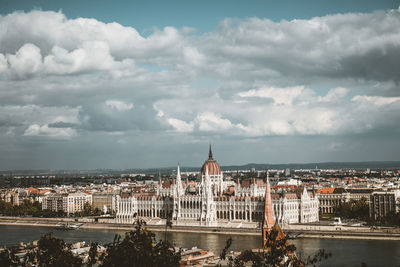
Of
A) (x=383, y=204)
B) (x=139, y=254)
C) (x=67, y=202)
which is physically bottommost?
(x=67, y=202)

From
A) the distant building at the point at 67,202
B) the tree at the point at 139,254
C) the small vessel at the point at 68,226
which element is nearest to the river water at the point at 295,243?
the small vessel at the point at 68,226

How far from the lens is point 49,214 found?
105250 millimetres

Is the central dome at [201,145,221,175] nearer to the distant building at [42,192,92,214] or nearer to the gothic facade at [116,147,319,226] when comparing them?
the gothic facade at [116,147,319,226]

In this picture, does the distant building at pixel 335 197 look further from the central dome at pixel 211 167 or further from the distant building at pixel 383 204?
the central dome at pixel 211 167

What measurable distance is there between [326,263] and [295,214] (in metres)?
35.0

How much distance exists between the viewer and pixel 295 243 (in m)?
64.1

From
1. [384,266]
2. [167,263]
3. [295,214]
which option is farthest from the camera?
[295,214]

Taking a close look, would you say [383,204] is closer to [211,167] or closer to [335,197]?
[335,197]

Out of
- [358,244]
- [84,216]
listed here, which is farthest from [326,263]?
[84,216]

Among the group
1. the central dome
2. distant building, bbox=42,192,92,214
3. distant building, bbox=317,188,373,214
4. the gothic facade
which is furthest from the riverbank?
distant building, bbox=317,188,373,214

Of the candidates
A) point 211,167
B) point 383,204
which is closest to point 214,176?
point 211,167

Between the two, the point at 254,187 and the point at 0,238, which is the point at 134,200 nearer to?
the point at 254,187

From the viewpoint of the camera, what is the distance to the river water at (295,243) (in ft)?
173

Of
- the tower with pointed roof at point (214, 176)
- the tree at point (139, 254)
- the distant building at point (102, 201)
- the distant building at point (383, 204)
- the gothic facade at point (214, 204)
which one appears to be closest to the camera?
the tree at point (139, 254)
